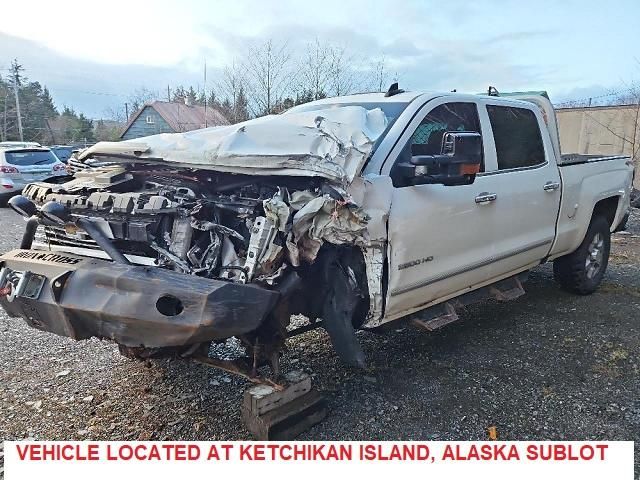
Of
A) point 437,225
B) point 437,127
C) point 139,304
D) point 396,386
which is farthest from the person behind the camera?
point 437,127

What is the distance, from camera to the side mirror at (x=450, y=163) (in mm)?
3031

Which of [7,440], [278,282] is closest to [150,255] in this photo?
[278,282]

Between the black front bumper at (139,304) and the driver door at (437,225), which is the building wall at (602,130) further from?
the black front bumper at (139,304)

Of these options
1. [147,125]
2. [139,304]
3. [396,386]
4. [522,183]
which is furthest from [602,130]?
[147,125]

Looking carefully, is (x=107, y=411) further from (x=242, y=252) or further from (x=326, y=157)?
(x=326, y=157)

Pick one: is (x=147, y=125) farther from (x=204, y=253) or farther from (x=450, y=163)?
(x=450, y=163)

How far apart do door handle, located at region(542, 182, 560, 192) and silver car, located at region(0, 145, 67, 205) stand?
11.0m

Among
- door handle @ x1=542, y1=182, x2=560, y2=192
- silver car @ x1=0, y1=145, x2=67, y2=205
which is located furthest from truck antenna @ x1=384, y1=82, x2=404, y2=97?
silver car @ x1=0, y1=145, x2=67, y2=205

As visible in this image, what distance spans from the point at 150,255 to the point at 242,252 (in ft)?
1.77

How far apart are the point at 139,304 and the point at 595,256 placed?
480cm

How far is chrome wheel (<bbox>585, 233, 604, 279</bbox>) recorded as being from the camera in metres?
5.44

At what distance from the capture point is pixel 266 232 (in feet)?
8.73

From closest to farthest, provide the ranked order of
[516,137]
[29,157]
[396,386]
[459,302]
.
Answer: [396,386]
[459,302]
[516,137]
[29,157]

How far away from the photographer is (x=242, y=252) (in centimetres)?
279
